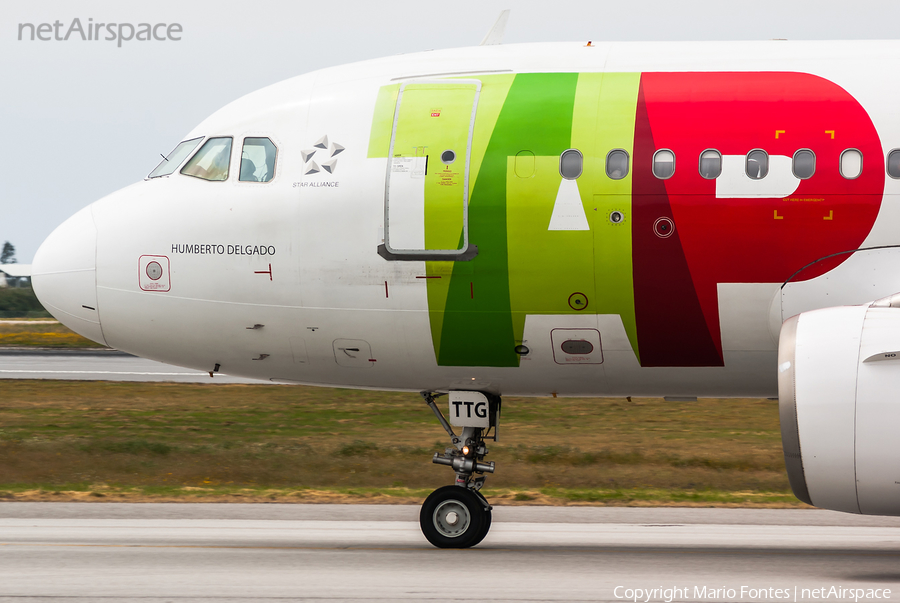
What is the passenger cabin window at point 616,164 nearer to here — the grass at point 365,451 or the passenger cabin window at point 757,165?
→ the passenger cabin window at point 757,165

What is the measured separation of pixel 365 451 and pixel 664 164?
12.8m

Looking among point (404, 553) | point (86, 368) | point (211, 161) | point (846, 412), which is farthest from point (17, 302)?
point (846, 412)

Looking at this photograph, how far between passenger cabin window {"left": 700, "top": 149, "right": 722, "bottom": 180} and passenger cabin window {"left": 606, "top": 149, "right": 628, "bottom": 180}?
2.34ft

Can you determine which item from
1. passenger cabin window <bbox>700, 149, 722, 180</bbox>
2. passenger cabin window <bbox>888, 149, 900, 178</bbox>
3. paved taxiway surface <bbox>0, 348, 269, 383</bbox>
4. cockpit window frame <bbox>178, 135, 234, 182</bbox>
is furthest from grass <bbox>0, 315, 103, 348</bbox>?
passenger cabin window <bbox>888, 149, 900, 178</bbox>

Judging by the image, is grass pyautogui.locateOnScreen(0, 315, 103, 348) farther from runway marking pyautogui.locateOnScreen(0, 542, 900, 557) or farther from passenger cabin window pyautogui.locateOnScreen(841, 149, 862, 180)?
passenger cabin window pyautogui.locateOnScreen(841, 149, 862, 180)

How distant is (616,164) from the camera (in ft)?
34.0

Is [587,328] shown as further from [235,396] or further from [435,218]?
[235,396]

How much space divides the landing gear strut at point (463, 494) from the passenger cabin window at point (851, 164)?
4.18m

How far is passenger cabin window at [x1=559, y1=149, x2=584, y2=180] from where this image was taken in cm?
1039

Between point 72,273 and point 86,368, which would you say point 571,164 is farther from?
point 86,368

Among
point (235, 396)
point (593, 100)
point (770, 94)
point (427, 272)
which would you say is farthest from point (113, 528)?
point (235, 396)

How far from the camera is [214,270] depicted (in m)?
11.1

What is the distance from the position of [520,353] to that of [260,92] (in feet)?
13.0

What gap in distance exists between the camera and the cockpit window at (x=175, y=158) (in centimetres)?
1155
